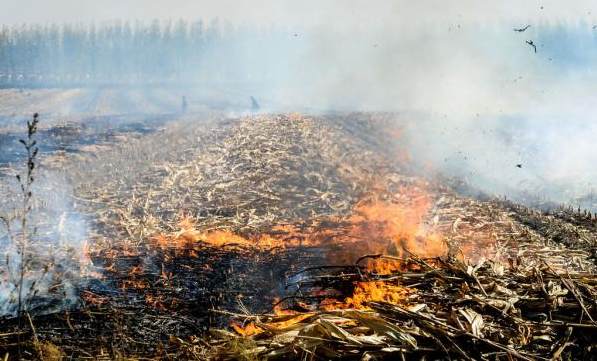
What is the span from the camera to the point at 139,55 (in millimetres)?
73000

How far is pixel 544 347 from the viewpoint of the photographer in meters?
3.06

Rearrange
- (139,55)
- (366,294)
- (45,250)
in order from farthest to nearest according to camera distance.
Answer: (139,55) < (45,250) < (366,294)

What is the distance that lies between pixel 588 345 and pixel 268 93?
134 ft

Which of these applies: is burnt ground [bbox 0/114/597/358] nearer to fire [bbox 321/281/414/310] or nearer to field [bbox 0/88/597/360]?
field [bbox 0/88/597/360]

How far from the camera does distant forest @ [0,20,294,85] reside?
62.4 metres

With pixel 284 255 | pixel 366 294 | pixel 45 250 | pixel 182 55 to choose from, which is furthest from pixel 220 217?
pixel 182 55

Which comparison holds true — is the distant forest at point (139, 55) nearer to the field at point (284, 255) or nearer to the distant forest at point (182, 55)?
the distant forest at point (182, 55)

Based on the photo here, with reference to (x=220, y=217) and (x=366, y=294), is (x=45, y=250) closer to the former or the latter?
(x=220, y=217)

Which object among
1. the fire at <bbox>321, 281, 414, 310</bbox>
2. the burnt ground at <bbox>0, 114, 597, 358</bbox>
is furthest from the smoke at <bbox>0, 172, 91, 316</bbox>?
the fire at <bbox>321, 281, 414, 310</bbox>

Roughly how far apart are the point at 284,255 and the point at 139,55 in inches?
2940

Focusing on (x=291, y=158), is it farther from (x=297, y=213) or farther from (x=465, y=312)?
(x=465, y=312)

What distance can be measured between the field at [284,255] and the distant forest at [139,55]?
154 feet

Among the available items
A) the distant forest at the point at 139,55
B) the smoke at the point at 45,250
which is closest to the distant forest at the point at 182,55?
the distant forest at the point at 139,55

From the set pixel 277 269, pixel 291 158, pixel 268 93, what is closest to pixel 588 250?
pixel 277 269
